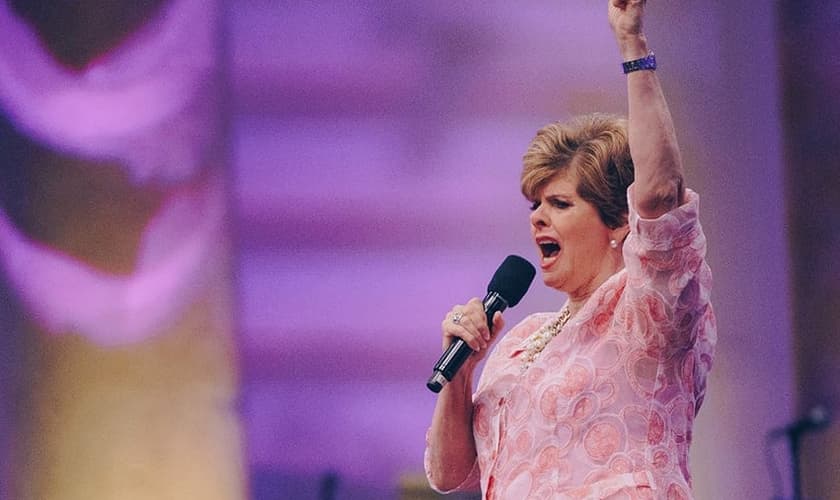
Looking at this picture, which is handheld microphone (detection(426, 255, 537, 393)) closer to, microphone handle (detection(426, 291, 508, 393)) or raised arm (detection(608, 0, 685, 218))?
microphone handle (detection(426, 291, 508, 393))

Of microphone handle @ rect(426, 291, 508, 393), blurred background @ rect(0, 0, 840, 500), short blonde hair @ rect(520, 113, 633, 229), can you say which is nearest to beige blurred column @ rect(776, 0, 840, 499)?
blurred background @ rect(0, 0, 840, 500)

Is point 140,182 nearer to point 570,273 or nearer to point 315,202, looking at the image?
point 315,202

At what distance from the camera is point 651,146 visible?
4.51ft

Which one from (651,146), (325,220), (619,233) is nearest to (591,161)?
(619,233)

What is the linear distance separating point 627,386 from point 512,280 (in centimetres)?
25

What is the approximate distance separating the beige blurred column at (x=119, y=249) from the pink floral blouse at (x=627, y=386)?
70.6 inches

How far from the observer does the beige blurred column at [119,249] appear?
318 cm

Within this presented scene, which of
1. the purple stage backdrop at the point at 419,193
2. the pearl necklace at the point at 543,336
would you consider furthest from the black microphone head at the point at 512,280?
the purple stage backdrop at the point at 419,193

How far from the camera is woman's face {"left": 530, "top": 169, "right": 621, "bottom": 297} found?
5.29 feet

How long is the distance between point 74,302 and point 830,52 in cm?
236

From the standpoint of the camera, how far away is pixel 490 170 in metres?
3.14

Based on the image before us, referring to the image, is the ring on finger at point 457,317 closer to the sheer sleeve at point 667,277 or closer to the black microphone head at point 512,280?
the black microphone head at point 512,280

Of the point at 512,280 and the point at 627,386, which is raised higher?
the point at 512,280

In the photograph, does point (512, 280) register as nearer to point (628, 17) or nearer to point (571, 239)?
point (571, 239)
